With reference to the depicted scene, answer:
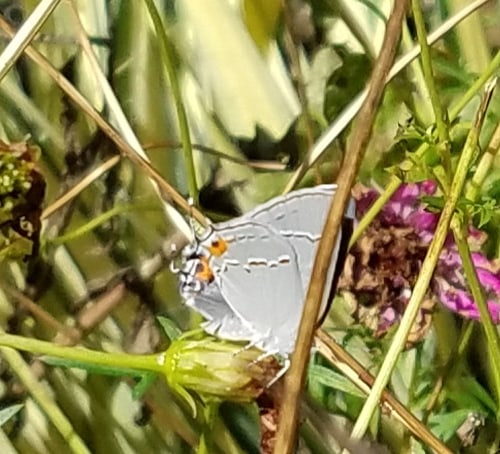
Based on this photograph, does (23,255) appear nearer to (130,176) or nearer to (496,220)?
(130,176)

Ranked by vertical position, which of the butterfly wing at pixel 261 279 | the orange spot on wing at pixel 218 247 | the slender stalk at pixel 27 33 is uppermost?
the slender stalk at pixel 27 33

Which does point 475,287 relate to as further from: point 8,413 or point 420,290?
point 8,413

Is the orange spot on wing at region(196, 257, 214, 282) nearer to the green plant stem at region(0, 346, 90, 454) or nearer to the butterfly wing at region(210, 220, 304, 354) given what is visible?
the butterfly wing at region(210, 220, 304, 354)

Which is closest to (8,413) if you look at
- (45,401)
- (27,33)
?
(45,401)

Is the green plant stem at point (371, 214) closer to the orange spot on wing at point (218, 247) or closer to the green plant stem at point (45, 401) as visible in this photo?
the orange spot on wing at point (218, 247)

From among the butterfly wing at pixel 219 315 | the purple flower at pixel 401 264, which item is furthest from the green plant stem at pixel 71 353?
the purple flower at pixel 401 264

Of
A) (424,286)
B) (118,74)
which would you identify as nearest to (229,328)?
(424,286)
